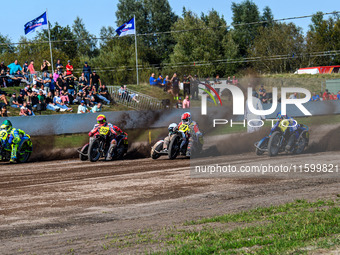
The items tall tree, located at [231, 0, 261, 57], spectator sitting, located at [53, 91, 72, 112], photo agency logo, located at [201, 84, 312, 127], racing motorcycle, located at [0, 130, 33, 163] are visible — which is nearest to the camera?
photo agency logo, located at [201, 84, 312, 127]

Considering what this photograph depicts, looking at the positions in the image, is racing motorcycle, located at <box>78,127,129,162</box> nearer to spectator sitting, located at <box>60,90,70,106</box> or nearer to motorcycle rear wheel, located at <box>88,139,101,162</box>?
motorcycle rear wheel, located at <box>88,139,101,162</box>

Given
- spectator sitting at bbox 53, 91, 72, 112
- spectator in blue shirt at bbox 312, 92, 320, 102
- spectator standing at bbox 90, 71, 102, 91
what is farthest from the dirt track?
spectator standing at bbox 90, 71, 102, 91

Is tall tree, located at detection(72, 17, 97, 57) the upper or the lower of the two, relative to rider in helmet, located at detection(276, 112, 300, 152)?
upper

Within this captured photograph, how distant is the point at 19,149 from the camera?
16141mm

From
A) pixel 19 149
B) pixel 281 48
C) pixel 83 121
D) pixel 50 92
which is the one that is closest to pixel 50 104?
pixel 50 92

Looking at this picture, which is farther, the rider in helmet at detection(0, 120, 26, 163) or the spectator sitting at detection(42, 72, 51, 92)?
the spectator sitting at detection(42, 72, 51, 92)

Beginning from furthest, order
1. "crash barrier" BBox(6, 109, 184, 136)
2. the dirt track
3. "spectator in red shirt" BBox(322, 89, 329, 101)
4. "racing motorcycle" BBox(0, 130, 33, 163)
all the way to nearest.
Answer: "spectator in red shirt" BBox(322, 89, 329, 101) → "crash barrier" BBox(6, 109, 184, 136) → "racing motorcycle" BBox(0, 130, 33, 163) → the dirt track

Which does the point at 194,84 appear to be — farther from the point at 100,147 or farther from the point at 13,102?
the point at 100,147

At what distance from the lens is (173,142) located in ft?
49.1

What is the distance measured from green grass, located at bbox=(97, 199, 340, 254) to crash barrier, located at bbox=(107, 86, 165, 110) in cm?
1936

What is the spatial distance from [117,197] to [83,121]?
11609 millimetres

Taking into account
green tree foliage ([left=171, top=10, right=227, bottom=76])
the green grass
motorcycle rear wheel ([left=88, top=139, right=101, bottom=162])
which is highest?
green tree foliage ([left=171, top=10, right=227, bottom=76])

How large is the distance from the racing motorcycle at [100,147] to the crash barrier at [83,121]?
4.39 metres

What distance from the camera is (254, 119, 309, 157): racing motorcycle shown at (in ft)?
47.1
